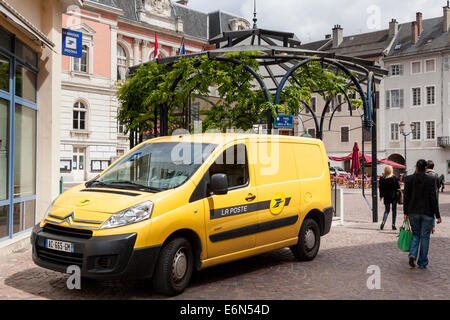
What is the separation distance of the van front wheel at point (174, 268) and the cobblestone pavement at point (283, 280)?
0.14 metres

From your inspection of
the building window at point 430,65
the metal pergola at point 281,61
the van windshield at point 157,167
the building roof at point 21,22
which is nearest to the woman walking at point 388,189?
the metal pergola at point 281,61

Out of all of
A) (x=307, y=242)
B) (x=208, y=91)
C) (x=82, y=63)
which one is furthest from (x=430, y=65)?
(x=307, y=242)

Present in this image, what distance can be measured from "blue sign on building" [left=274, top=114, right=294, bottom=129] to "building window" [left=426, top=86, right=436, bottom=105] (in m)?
43.3

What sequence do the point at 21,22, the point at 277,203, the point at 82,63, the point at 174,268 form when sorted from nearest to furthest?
the point at 174,268, the point at 277,203, the point at 21,22, the point at 82,63

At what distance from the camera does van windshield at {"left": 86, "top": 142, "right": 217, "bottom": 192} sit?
22.0ft

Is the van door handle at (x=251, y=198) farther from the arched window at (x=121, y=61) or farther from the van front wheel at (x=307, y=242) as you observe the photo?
the arched window at (x=121, y=61)

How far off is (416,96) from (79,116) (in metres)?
31.8

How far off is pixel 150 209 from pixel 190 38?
48471mm

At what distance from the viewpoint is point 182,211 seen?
20.9 ft

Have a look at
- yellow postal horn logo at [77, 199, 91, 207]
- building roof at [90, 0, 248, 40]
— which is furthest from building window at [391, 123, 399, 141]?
yellow postal horn logo at [77, 199, 91, 207]

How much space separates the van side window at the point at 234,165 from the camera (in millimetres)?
7241

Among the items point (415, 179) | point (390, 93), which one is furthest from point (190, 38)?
point (415, 179)

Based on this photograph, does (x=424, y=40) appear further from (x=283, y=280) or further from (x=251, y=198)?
(x=283, y=280)
